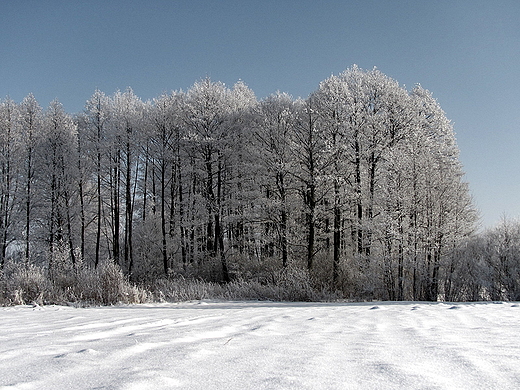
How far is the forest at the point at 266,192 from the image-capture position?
14.4 meters

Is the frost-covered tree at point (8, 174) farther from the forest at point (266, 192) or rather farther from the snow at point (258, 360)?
the snow at point (258, 360)

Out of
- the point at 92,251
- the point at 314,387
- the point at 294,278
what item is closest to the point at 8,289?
the point at 294,278

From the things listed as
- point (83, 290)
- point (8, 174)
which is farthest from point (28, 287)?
point (8, 174)

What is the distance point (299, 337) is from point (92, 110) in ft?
83.3

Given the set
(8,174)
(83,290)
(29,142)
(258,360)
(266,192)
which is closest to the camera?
(258,360)

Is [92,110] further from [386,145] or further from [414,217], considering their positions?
[414,217]

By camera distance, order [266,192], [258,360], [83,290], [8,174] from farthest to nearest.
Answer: [8,174] → [266,192] → [83,290] → [258,360]

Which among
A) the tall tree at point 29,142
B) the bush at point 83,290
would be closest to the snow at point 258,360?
the bush at point 83,290

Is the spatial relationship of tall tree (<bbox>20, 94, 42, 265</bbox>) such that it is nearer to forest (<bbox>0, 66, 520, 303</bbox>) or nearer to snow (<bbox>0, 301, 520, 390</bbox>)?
forest (<bbox>0, 66, 520, 303</bbox>)

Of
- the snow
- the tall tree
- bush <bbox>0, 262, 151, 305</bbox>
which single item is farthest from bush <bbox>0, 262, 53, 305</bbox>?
the tall tree

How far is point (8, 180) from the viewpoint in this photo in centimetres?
2153

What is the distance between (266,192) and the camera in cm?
2114

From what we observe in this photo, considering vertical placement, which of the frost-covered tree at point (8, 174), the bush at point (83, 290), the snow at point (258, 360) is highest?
the frost-covered tree at point (8, 174)

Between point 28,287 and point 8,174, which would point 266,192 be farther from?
point 8,174
